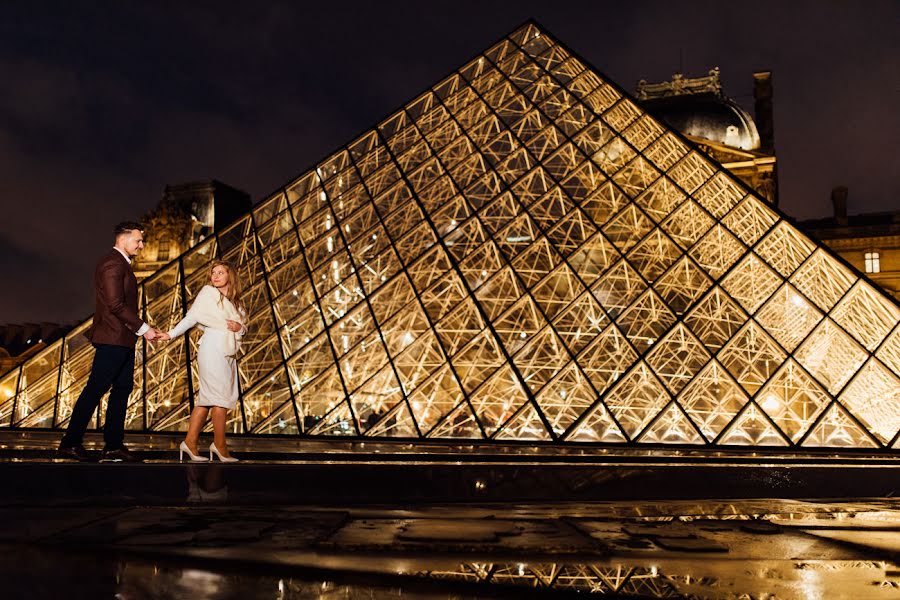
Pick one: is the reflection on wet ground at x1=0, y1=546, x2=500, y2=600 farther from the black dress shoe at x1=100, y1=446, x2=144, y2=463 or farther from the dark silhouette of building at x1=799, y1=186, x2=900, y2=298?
the dark silhouette of building at x1=799, y1=186, x2=900, y2=298

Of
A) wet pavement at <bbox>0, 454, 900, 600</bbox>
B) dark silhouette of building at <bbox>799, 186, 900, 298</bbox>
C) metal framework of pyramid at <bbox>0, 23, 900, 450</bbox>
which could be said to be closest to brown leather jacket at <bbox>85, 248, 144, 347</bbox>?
wet pavement at <bbox>0, 454, 900, 600</bbox>

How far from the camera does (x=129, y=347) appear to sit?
5.99 m

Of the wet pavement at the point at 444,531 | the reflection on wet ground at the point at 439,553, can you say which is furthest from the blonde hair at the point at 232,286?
the reflection on wet ground at the point at 439,553

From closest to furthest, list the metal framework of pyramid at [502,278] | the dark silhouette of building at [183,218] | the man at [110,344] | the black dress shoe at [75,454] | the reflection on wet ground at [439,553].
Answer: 1. the reflection on wet ground at [439,553]
2. the black dress shoe at [75,454]
3. the man at [110,344]
4. the metal framework of pyramid at [502,278]
5. the dark silhouette of building at [183,218]

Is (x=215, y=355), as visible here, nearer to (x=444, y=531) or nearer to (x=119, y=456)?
(x=119, y=456)

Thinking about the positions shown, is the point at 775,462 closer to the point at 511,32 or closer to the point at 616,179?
the point at 616,179

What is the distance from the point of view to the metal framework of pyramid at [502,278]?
1164 centimetres

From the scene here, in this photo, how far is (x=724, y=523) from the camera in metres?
4.52

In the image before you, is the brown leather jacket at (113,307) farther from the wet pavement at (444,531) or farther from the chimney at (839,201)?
the chimney at (839,201)

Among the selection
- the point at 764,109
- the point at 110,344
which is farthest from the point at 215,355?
the point at 764,109

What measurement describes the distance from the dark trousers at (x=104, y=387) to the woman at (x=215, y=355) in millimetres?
391

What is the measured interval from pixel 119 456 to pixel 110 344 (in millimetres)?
817

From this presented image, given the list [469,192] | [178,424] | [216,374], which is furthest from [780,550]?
[469,192]

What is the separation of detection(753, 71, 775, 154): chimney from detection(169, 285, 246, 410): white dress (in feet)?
135
